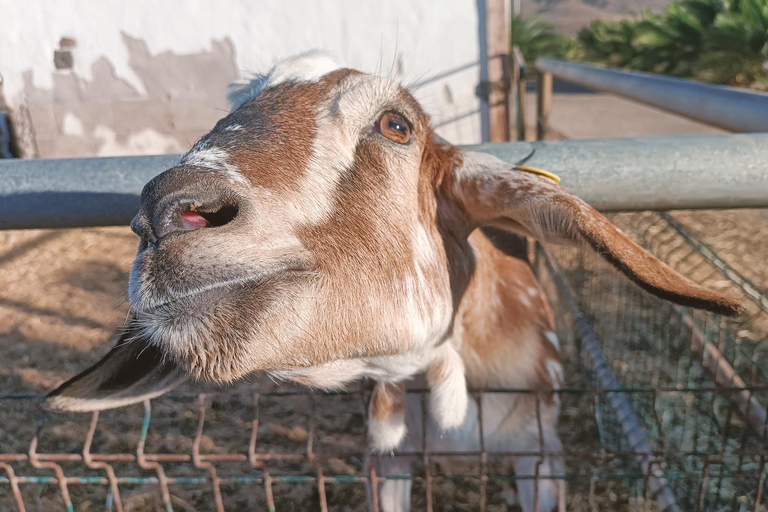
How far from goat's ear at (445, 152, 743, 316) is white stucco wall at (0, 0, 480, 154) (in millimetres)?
4157

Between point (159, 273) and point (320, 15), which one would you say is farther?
point (320, 15)

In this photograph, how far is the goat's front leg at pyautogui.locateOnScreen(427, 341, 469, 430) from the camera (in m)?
2.00

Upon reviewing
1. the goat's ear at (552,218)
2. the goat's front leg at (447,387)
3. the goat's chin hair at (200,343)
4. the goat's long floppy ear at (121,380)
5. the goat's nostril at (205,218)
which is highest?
the goat's nostril at (205,218)

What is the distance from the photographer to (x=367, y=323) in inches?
60.6

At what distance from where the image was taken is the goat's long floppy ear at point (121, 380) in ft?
5.01

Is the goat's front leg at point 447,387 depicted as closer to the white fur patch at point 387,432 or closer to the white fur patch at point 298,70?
the white fur patch at point 387,432

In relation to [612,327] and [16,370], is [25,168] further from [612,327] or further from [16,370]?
[612,327]

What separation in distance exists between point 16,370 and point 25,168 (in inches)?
127

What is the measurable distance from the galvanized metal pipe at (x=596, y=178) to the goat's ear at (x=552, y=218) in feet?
0.25

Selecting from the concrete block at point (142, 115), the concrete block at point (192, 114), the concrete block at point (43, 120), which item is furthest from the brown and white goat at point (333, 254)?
the concrete block at point (43, 120)

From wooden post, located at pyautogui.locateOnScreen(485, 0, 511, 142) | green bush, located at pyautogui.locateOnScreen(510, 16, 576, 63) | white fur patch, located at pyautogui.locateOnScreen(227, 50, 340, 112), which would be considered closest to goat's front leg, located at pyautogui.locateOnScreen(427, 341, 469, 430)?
white fur patch, located at pyautogui.locateOnScreen(227, 50, 340, 112)

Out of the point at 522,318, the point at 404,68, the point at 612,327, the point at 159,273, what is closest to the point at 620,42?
the point at 404,68

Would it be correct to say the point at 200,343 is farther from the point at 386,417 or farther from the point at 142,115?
the point at 142,115

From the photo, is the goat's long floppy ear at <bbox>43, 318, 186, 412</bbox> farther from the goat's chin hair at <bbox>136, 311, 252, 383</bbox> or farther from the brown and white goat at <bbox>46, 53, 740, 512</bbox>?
the goat's chin hair at <bbox>136, 311, 252, 383</bbox>
